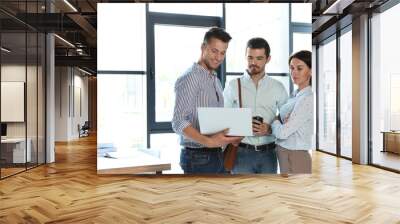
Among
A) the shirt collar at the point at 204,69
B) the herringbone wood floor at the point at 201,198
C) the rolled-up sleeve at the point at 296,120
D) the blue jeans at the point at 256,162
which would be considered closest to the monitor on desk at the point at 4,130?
the herringbone wood floor at the point at 201,198

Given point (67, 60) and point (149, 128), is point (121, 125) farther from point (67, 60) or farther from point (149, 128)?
point (67, 60)

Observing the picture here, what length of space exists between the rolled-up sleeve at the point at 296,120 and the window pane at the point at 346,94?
2.97 meters

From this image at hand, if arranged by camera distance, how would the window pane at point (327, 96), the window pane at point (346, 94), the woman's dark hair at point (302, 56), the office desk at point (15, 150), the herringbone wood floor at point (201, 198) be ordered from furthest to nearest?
the window pane at point (327, 96)
the window pane at point (346, 94)
the office desk at point (15, 150)
the woman's dark hair at point (302, 56)
the herringbone wood floor at point (201, 198)

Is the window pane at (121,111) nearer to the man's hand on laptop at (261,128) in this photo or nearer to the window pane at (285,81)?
the man's hand on laptop at (261,128)

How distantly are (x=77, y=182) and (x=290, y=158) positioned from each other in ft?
10.4

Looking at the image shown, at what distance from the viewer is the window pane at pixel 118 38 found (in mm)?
5887

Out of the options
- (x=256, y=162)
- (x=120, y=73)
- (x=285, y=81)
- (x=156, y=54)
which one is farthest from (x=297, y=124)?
(x=120, y=73)

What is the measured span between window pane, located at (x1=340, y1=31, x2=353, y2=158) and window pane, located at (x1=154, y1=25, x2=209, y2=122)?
423 cm

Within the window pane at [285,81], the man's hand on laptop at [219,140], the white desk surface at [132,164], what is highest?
the window pane at [285,81]

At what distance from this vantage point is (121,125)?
5.86 m

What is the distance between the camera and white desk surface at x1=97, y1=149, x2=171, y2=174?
5887 mm

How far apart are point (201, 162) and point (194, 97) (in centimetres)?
94

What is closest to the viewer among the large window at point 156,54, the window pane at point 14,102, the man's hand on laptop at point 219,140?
the man's hand on laptop at point 219,140

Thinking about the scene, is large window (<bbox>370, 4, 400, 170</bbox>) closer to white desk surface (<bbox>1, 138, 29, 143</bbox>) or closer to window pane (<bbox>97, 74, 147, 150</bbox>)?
window pane (<bbox>97, 74, 147, 150</bbox>)
